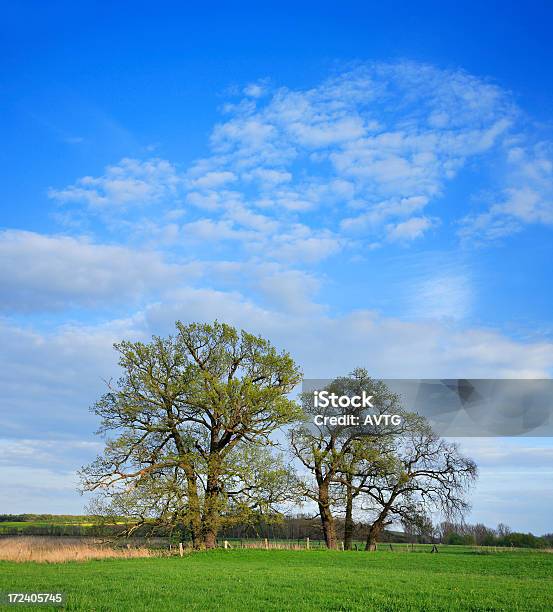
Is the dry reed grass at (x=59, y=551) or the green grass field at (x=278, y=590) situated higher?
the green grass field at (x=278, y=590)

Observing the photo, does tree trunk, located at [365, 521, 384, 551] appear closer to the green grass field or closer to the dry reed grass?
the dry reed grass

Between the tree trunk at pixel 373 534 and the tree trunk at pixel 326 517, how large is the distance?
299 centimetres

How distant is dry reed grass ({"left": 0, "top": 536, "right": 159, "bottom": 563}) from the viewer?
107 ft

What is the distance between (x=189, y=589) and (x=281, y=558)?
1739 cm

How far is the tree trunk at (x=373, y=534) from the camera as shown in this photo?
45.8 metres

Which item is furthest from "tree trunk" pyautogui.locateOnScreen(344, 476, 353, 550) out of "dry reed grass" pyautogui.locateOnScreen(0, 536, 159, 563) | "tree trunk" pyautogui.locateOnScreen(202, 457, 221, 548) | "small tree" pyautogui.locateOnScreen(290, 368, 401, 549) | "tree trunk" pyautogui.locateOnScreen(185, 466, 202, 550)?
"dry reed grass" pyautogui.locateOnScreen(0, 536, 159, 563)

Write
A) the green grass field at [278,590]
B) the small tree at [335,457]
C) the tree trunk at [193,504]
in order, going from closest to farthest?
the green grass field at [278,590] → the tree trunk at [193,504] → the small tree at [335,457]

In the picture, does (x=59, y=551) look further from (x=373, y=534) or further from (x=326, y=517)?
(x=373, y=534)

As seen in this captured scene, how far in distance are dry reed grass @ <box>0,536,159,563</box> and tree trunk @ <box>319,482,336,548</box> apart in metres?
13.0

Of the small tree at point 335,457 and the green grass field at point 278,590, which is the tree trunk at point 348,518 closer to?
the small tree at point 335,457

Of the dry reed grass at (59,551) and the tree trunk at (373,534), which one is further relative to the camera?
the tree trunk at (373,534)

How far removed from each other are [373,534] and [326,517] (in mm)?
4237

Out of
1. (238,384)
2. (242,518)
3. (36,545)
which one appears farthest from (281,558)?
(36,545)

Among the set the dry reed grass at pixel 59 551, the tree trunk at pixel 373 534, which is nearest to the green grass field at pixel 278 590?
the dry reed grass at pixel 59 551
